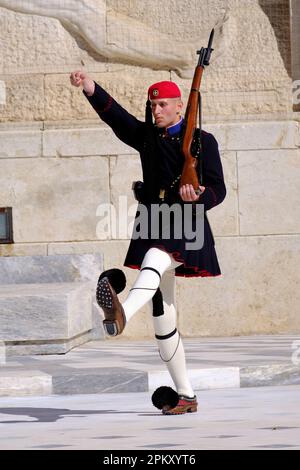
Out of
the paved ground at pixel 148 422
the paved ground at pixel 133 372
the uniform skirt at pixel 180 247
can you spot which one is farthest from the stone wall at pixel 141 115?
the uniform skirt at pixel 180 247

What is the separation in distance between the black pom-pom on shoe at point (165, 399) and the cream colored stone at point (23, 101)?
5970 millimetres

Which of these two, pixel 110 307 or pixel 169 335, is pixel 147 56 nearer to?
pixel 169 335

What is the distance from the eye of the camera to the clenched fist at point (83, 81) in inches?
277

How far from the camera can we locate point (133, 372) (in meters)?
8.61

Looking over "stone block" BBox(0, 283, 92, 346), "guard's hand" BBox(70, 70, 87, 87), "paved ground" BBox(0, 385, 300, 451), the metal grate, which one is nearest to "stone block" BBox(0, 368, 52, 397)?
"paved ground" BBox(0, 385, 300, 451)

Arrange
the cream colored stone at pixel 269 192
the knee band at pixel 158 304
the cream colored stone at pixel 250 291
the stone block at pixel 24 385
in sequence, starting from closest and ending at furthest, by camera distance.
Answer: the knee band at pixel 158 304, the stone block at pixel 24 385, the cream colored stone at pixel 250 291, the cream colored stone at pixel 269 192

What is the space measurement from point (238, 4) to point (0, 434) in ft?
24.4

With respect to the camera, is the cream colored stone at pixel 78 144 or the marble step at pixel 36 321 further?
the cream colored stone at pixel 78 144

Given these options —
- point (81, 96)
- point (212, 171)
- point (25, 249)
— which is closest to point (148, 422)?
point (212, 171)

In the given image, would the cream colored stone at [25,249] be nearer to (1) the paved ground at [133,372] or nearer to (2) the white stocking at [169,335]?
(1) the paved ground at [133,372]

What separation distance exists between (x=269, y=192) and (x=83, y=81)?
547 cm

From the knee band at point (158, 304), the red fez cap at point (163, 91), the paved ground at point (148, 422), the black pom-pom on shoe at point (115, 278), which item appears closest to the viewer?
the paved ground at point (148, 422)

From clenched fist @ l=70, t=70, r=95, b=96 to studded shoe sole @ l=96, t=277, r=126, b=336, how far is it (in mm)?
1096
